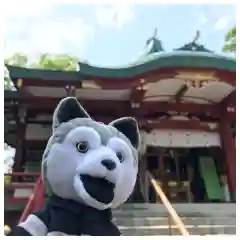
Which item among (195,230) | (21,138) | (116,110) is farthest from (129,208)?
(21,138)

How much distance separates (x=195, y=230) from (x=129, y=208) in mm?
688

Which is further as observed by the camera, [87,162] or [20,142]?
[20,142]

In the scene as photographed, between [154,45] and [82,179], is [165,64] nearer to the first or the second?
[154,45]

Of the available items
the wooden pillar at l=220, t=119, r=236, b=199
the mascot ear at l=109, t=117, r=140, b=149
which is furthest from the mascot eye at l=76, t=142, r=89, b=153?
the wooden pillar at l=220, t=119, r=236, b=199

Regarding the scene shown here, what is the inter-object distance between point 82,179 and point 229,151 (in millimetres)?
3213

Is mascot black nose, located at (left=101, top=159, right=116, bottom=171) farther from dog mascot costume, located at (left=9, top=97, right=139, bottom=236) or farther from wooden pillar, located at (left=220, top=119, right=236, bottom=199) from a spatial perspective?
wooden pillar, located at (left=220, top=119, right=236, bottom=199)

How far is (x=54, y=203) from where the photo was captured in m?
2.02

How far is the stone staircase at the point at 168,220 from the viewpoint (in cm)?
329

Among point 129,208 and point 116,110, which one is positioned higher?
point 116,110

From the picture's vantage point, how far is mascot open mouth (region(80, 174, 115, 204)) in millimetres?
1945

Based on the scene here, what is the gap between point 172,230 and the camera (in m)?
3.27

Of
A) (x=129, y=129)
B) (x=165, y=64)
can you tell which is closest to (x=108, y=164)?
(x=129, y=129)
